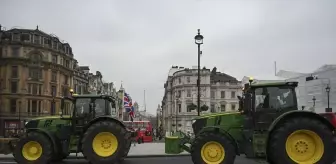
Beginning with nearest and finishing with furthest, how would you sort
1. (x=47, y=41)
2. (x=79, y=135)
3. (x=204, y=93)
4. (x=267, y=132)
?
(x=267, y=132) < (x=79, y=135) < (x=47, y=41) < (x=204, y=93)

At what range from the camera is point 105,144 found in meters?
12.8

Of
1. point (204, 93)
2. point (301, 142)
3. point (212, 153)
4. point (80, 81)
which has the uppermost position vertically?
point (80, 81)

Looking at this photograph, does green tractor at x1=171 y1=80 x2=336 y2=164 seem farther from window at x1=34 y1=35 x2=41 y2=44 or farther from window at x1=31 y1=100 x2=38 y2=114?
window at x1=34 y1=35 x2=41 y2=44

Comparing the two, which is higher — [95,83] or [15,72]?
[15,72]

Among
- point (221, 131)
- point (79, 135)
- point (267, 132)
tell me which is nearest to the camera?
point (267, 132)

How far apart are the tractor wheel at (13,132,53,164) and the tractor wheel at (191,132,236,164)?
18.4 ft

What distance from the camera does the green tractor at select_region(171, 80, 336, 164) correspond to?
10078 mm

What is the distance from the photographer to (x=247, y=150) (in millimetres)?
11367

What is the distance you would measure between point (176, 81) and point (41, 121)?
87.3 m

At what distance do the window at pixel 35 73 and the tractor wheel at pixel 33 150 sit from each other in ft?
207

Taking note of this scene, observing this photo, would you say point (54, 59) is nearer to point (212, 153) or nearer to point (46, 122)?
point (46, 122)

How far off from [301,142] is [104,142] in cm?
682

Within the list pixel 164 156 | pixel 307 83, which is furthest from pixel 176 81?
pixel 164 156

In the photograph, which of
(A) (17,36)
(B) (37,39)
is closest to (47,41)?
(B) (37,39)
